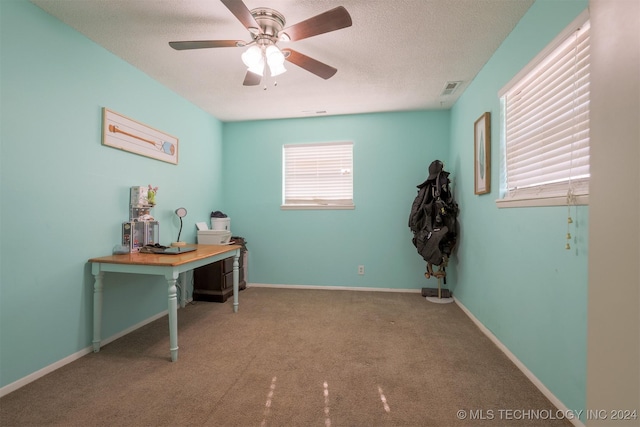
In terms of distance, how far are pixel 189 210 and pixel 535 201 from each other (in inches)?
129

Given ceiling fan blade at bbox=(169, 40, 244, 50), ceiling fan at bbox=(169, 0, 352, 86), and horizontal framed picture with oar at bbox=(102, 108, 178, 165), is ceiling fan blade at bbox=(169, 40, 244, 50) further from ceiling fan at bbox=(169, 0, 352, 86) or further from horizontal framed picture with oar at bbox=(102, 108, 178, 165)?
horizontal framed picture with oar at bbox=(102, 108, 178, 165)

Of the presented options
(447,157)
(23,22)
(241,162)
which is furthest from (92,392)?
(447,157)

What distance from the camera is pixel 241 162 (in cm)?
418

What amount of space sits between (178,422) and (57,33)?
101 inches

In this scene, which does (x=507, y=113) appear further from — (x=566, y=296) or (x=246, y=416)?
(x=246, y=416)

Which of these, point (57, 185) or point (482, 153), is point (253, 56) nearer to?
point (57, 185)

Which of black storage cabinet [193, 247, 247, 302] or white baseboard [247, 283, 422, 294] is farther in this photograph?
white baseboard [247, 283, 422, 294]

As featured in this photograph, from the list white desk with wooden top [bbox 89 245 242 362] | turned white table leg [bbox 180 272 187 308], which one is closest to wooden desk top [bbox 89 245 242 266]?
white desk with wooden top [bbox 89 245 242 362]

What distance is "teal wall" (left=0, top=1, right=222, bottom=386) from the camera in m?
1.70

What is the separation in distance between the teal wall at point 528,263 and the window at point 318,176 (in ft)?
5.02

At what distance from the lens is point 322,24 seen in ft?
5.23

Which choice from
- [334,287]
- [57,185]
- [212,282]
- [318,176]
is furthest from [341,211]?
[57,185]

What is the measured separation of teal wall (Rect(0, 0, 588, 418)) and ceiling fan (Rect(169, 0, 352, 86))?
97cm

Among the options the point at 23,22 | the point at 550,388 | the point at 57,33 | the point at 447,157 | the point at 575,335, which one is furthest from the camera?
the point at 447,157
